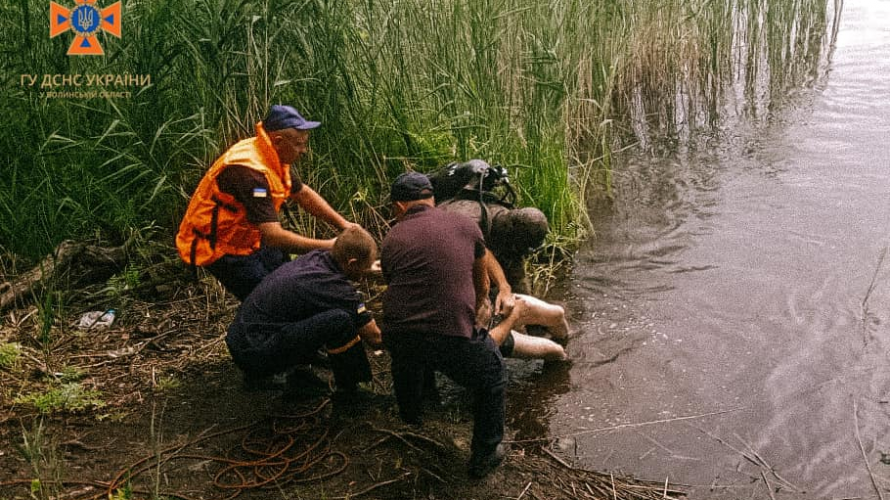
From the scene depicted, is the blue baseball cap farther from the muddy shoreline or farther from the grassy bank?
the muddy shoreline

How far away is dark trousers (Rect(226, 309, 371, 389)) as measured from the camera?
389 cm

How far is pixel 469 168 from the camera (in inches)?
181

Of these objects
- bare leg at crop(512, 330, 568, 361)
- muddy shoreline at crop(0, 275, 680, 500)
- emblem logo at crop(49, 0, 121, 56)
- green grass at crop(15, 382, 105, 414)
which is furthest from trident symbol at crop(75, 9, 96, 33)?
bare leg at crop(512, 330, 568, 361)

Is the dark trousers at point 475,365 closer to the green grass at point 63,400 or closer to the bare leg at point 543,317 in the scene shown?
the bare leg at point 543,317

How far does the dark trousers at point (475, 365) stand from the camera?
11.5 ft

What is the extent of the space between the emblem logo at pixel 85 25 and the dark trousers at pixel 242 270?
1904mm

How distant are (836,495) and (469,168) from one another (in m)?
2.38

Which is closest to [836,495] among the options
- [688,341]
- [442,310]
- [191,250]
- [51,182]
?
[688,341]

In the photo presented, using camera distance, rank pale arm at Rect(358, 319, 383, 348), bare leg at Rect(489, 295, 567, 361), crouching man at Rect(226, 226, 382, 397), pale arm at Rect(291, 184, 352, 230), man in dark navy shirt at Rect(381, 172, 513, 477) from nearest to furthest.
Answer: man in dark navy shirt at Rect(381, 172, 513, 477) → crouching man at Rect(226, 226, 382, 397) → pale arm at Rect(358, 319, 383, 348) → bare leg at Rect(489, 295, 567, 361) → pale arm at Rect(291, 184, 352, 230)

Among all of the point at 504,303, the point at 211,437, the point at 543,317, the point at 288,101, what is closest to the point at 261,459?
the point at 211,437

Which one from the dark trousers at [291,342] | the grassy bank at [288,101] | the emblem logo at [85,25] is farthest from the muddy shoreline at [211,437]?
the emblem logo at [85,25]

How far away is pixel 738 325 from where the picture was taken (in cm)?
510

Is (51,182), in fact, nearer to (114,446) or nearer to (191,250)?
(191,250)

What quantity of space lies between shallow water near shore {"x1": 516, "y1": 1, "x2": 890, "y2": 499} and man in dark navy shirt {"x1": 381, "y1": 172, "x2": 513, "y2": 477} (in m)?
0.66
